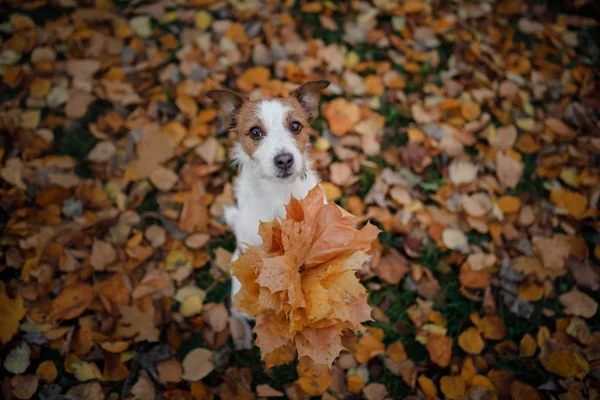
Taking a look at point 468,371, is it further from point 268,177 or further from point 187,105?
point 187,105

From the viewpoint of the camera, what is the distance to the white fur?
2.50 m

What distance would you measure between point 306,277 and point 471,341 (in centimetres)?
183

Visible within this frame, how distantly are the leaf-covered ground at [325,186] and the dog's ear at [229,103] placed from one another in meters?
1.04

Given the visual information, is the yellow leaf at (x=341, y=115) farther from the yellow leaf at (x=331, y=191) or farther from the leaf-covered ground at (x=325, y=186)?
the yellow leaf at (x=331, y=191)

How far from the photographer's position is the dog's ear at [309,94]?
2.74 m

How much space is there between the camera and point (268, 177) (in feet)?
8.30

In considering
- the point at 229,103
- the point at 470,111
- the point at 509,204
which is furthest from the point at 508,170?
the point at 229,103

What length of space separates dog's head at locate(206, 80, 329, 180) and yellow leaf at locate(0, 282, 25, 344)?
6.77ft

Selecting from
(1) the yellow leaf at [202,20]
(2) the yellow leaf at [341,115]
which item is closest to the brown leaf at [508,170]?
(2) the yellow leaf at [341,115]

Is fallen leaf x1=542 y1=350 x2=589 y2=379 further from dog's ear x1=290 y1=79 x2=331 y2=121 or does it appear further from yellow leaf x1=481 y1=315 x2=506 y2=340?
dog's ear x1=290 y1=79 x2=331 y2=121

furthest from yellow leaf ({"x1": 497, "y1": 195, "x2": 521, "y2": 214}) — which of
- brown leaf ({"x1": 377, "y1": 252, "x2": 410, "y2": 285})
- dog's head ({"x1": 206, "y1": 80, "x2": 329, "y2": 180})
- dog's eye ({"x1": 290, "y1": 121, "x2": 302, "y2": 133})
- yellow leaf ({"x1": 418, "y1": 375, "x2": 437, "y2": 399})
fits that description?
dog's eye ({"x1": 290, "y1": 121, "x2": 302, "y2": 133})

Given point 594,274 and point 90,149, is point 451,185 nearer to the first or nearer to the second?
point 594,274

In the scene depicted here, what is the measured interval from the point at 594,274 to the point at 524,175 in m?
1.07

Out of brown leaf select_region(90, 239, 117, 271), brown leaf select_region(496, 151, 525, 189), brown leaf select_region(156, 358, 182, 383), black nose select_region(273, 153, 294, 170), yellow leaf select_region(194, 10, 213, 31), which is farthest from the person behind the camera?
yellow leaf select_region(194, 10, 213, 31)
